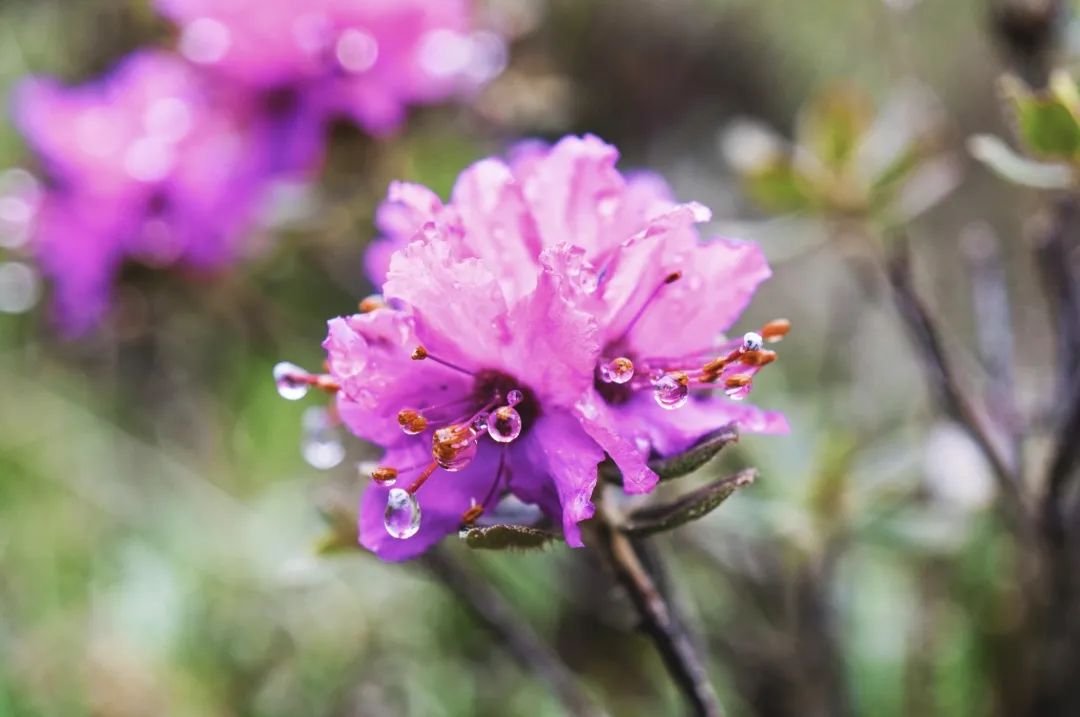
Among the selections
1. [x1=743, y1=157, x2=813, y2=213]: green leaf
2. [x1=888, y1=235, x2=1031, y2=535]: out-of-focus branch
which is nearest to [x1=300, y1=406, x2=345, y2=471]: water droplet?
[x1=888, y1=235, x2=1031, y2=535]: out-of-focus branch

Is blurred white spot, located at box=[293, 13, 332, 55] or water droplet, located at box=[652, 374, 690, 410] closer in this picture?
water droplet, located at box=[652, 374, 690, 410]

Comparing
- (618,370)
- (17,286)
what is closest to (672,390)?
(618,370)

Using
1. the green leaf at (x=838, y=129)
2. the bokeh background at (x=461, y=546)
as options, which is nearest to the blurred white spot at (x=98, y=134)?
the bokeh background at (x=461, y=546)

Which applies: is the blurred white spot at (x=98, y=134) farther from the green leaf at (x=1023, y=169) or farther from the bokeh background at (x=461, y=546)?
the green leaf at (x=1023, y=169)

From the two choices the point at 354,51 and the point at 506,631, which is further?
the point at 354,51

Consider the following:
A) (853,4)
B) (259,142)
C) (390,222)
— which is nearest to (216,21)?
(259,142)

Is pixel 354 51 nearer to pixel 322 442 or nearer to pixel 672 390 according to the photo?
pixel 322 442

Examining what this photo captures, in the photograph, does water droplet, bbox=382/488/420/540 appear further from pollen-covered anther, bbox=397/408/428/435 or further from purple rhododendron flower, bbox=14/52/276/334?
purple rhododendron flower, bbox=14/52/276/334
